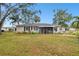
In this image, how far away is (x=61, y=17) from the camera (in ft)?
15.1

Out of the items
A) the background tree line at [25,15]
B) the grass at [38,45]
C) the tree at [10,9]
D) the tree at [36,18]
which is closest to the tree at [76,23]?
the background tree line at [25,15]

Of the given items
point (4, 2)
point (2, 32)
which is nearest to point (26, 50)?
point (2, 32)

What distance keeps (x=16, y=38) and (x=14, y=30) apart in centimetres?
13

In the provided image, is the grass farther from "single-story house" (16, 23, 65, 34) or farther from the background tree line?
the background tree line

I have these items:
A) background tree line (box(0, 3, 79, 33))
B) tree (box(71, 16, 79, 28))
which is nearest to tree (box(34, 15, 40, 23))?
background tree line (box(0, 3, 79, 33))

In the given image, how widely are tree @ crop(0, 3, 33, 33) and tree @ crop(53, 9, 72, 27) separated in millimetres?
395

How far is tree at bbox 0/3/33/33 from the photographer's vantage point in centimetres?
457

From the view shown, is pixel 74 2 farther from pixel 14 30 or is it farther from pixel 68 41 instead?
pixel 14 30

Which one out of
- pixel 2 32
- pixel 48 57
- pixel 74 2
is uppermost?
pixel 74 2

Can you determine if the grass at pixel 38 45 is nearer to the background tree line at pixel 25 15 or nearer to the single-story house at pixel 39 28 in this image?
the single-story house at pixel 39 28

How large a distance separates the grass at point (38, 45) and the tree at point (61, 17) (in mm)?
178

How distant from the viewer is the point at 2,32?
4617mm

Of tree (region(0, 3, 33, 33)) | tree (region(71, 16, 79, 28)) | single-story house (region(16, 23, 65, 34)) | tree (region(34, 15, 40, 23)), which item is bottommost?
single-story house (region(16, 23, 65, 34))

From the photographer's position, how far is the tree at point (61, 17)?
4.56 metres
